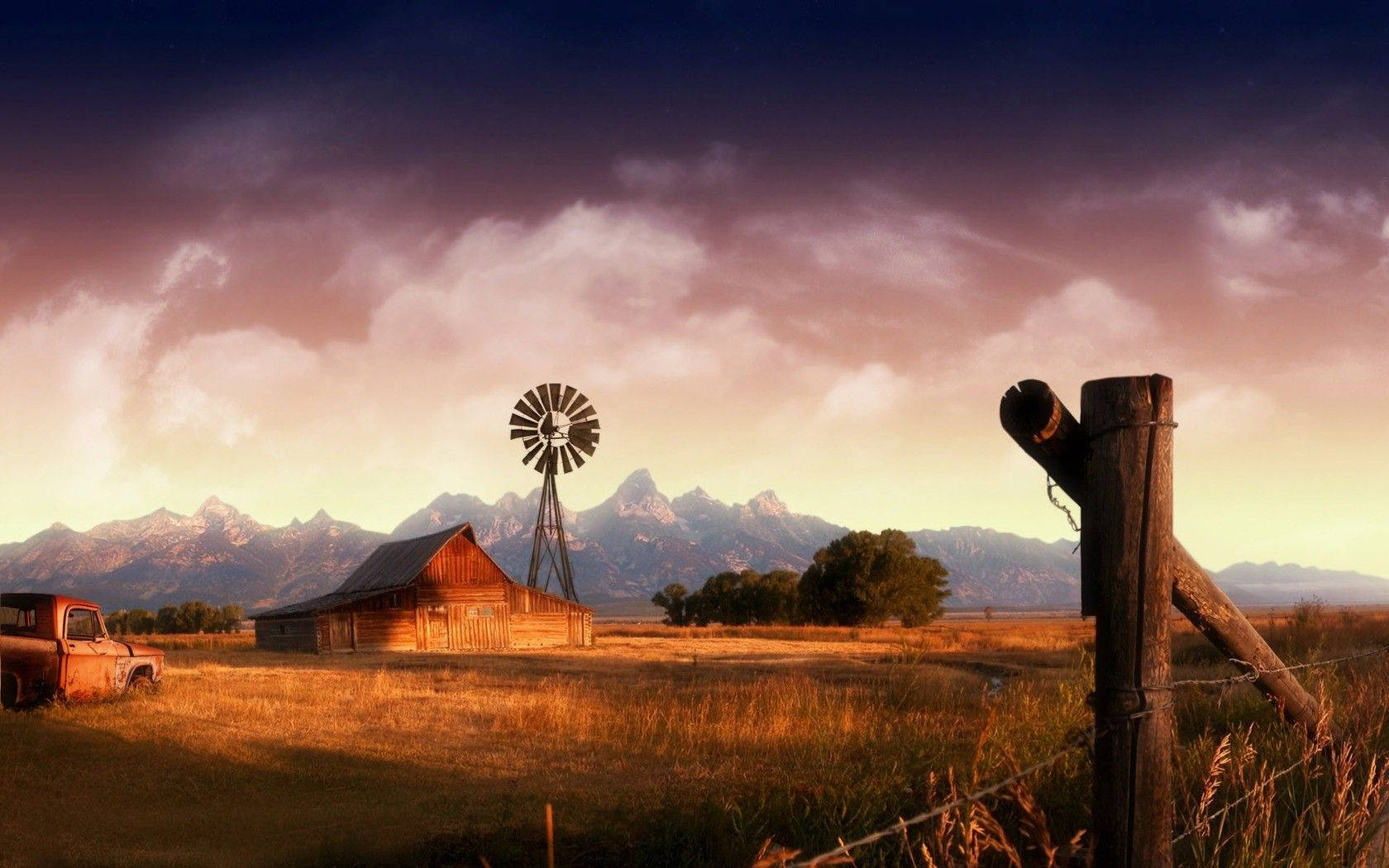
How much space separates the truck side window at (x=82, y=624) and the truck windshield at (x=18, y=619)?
1.96ft

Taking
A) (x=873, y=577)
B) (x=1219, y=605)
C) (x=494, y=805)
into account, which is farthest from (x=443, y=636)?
(x=1219, y=605)

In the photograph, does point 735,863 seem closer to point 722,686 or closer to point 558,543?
point 722,686

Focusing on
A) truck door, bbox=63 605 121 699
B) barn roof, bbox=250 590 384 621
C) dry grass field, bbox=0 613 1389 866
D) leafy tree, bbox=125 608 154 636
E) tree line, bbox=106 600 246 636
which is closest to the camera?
dry grass field, bbox=0 613 1389 866

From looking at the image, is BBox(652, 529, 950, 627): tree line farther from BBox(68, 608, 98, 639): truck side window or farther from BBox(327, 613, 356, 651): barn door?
BBox(68, 608, 98, 639): truck side window

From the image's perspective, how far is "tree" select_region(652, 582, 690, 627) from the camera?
9275cm

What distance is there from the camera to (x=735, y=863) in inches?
294

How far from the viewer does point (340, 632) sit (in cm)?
4469

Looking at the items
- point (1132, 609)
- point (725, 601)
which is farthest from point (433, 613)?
point (1132, 609)

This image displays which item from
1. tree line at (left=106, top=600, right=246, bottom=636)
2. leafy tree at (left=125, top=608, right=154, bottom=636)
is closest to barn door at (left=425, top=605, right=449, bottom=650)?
leafy tree at (left=125, top=608, right=154, bottom=636)

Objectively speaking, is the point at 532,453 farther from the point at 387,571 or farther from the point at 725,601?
the point at 725,601

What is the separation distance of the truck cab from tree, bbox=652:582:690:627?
73.4 metres

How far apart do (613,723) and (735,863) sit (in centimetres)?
827

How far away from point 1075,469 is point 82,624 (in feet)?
69.6

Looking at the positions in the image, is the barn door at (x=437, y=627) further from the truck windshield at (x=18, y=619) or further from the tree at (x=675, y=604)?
the tree at (x=675, y=604)
